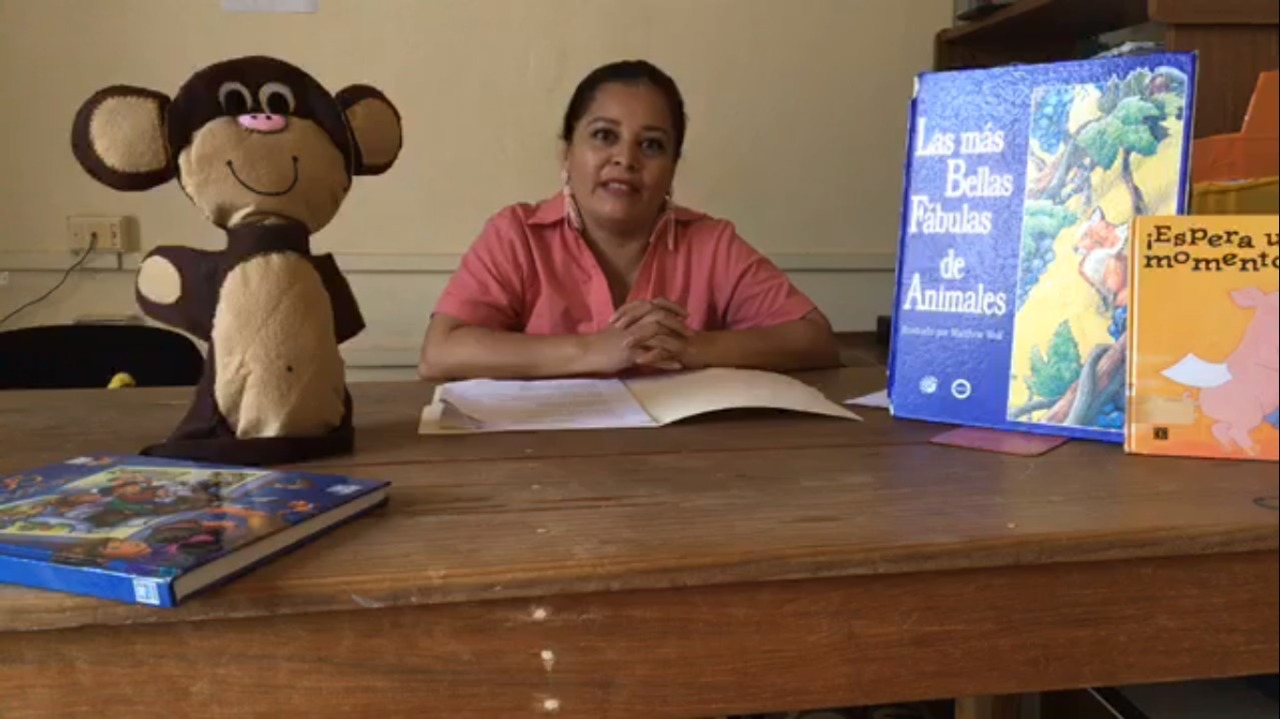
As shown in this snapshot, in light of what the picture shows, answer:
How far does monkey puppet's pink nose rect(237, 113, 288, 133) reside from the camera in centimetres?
77

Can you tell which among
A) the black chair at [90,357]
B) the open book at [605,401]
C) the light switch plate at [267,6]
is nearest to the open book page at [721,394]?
the open book at [605,401]

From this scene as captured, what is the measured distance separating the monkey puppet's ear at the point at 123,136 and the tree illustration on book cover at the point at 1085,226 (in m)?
0.68

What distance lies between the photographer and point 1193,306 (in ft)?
2.41

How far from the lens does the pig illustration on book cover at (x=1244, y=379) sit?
710mm

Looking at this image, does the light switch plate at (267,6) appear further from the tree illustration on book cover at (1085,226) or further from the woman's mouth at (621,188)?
the tree illustration on book cover at (1085,226)

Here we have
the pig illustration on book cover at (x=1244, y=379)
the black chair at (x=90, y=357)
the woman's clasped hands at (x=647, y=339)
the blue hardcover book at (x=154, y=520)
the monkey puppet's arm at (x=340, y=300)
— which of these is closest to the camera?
the blue hardcover book at (x=154, y=520)

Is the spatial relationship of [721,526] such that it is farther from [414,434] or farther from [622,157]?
[622,157]

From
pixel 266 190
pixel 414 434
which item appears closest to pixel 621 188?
pixel 414 434

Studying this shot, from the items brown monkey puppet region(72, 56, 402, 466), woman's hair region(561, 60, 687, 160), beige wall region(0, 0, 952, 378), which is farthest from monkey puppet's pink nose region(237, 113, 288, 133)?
beige wall region(0, 0, 952, 378)

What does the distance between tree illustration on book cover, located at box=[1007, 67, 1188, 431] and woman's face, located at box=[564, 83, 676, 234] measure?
0.92 metres

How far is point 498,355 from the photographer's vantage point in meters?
1.37

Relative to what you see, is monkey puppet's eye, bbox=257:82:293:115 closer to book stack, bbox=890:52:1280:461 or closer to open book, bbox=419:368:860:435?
open book, bbox=419:368:860:435

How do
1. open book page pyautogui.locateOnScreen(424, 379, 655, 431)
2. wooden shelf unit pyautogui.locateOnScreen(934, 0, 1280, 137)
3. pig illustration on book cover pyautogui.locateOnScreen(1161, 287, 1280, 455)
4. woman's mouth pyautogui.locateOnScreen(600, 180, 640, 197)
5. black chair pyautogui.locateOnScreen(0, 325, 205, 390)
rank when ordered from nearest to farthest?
pig illustration on book cover pyautogui.locateOnScreen(1161, 287, 1280, 455)
open book page pyautogui.locateOnScreen(424, 379, 655, 431)
wooden shelf unit pyautogui.locateOnScreen(934, 0, 1280, 137)
black chair pyautogui.locateOnScreen(0, 325, 205, 390)
woman's mouth pyautogui.locateOnScreen(600, 180, 640, 197)

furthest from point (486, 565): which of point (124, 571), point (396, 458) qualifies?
point (396, 458)
